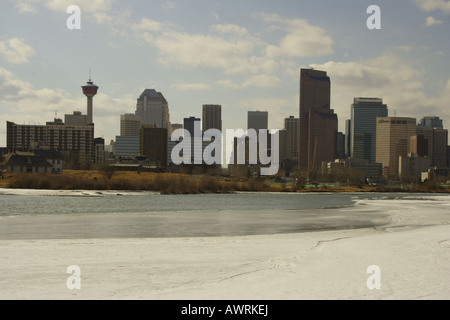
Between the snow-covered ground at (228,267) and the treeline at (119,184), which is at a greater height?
the snow-covered ground at (228,267)

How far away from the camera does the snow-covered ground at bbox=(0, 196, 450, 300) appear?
1577 cm

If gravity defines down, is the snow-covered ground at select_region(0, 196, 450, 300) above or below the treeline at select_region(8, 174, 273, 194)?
above

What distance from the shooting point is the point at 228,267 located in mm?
19906

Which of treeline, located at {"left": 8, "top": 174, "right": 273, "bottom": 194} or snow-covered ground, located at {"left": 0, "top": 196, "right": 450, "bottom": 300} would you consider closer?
snow-covered ground, located at {"left": 0, "top": 196, "right": 450, "bottom": 300}

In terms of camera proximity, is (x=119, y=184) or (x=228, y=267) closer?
(x=228, y=267)

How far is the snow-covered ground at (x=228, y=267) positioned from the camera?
1577cm

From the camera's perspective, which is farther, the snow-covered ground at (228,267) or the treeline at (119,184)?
the treeline at (119,184)

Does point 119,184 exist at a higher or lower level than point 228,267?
lower

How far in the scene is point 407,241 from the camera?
28125 millimetres
